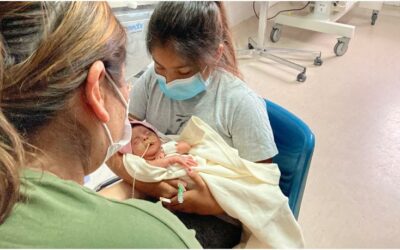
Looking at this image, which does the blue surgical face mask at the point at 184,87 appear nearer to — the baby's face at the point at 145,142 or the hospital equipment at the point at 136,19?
the baby's face at the point at 145,142

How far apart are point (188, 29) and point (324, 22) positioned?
8.60 ft

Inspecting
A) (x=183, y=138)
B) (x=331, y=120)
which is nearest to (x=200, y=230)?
(x=183, y=138)

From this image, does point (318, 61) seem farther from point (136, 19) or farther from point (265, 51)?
point (136, 19)

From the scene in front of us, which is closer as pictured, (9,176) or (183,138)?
(9,176)

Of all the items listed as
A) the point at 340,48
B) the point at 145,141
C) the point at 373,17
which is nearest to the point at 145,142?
the point at 145,141

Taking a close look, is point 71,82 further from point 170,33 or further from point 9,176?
point 170,33

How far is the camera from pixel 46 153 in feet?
2.02

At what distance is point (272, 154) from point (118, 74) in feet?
1.76

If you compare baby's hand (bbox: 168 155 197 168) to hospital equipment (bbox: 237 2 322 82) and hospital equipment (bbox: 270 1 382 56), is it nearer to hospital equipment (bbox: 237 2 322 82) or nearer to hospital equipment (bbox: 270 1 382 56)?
hospital equipment (bbox: 237 2 322 82)

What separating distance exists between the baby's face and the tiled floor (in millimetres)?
973

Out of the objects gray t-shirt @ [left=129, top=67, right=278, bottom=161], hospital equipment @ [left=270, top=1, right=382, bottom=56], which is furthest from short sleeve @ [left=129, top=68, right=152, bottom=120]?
hospital equipment @ [left=270, top=1, right=382, bottom=56]

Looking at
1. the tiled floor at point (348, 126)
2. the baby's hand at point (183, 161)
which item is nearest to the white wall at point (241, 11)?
the tiled floor at point (348, 126)

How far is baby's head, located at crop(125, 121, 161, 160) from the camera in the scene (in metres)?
1.09

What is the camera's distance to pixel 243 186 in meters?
1.02
